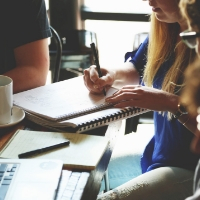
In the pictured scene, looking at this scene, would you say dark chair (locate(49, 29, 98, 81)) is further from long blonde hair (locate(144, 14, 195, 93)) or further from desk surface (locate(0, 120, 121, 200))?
desk surface (locate(0, 120, 121, 200))

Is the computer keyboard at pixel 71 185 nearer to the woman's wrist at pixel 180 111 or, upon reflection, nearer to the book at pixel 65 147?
the book at pixel 65 147

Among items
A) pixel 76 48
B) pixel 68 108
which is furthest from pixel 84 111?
pixel 76 48

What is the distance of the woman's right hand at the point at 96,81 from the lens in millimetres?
1257

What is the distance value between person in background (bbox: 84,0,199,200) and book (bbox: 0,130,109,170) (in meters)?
0.18

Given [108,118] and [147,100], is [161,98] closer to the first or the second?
[147,100]

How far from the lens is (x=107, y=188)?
53.1 inches

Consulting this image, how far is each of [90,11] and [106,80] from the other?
1.57 meters

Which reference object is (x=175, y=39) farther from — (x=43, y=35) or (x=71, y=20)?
(x=71, y=20)

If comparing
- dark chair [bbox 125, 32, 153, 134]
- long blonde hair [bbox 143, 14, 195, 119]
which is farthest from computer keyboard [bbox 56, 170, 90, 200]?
dark chair [bbox 125, 32, 153, 134]

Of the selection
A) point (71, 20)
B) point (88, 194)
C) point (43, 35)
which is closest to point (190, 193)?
point (88, 194)

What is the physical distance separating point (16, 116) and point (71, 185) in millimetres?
379

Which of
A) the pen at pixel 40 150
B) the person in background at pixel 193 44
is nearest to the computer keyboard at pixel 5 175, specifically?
the pen at pixel 40 150

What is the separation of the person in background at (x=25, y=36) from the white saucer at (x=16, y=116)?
278 mm

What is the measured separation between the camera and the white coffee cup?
41.1 inches
